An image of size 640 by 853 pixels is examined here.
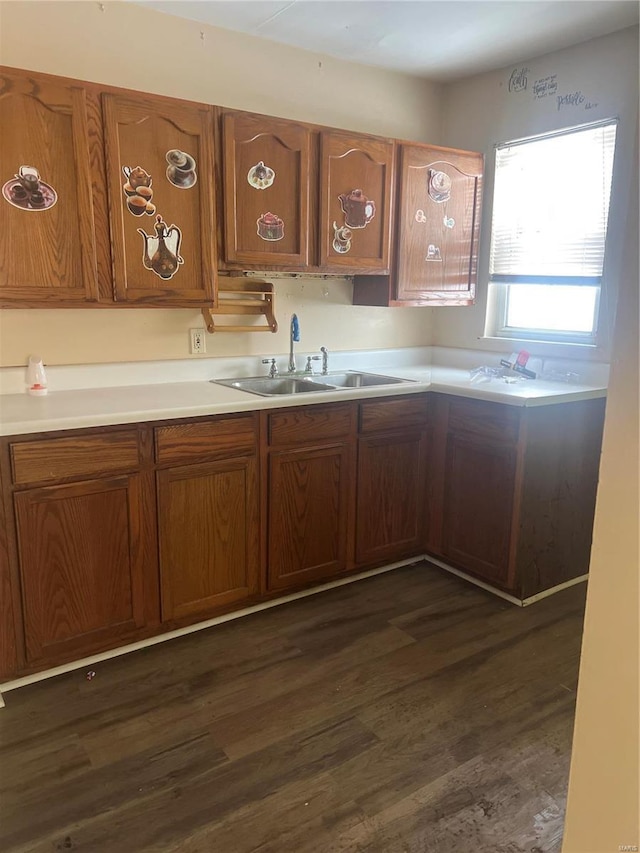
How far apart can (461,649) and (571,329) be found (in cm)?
169

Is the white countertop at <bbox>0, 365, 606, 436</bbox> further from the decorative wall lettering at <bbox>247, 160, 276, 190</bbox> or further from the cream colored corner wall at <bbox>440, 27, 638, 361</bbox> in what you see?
the decorative wall lettering at <bbox>247, 160, 276, 190</bbox>

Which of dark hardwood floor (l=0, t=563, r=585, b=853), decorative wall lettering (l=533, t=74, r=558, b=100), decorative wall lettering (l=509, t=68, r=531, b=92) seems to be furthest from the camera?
decorative wall lettering (l=509, t=68, r=531, b=92)

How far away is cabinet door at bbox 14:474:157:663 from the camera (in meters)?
2.04

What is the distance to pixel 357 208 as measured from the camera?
9.25ft

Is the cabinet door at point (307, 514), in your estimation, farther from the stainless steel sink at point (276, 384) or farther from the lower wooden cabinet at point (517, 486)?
the lower wooden cabinet at point (517, 486)

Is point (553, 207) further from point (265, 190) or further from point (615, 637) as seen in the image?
point (615, 637)

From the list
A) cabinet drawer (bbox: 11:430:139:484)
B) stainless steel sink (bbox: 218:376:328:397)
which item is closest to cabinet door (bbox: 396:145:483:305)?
stainless steel sink (bbox: 218:376:328:397)

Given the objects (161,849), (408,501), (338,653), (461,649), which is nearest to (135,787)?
(161,849)

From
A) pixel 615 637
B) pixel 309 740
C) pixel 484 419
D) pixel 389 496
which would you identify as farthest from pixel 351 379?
pixel 615 637

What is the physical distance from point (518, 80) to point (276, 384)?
197 centimetres

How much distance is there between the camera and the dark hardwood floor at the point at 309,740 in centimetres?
158

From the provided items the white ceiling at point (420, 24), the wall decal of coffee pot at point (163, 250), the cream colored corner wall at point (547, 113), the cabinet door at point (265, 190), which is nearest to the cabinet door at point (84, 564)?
the wall decal of coffee pot at point (163, 250)

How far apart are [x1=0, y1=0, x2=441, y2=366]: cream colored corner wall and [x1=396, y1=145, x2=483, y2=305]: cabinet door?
0.39 meters

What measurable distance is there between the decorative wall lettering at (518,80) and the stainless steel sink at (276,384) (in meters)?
1.81
